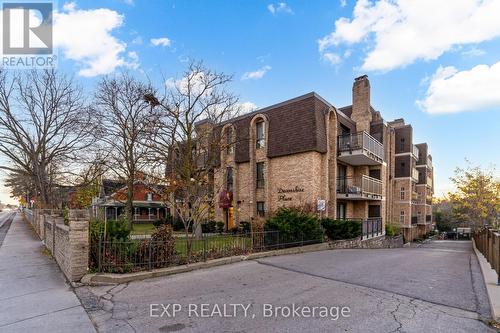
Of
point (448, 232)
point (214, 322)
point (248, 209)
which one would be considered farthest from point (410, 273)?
point (448, 232)

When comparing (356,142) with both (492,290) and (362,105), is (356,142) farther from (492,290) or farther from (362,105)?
(492,290)

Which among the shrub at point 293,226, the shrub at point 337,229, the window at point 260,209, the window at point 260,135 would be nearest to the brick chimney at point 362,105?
the window at point 260,135

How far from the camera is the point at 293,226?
13.4 metres

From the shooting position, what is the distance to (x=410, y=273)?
337 inches

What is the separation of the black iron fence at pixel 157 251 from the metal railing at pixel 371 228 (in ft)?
32.0

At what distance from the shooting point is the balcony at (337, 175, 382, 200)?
1969 cm

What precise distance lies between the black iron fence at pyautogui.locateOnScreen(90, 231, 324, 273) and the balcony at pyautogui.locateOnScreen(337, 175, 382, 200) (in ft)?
34.3

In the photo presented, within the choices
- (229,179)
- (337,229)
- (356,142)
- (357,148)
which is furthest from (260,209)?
(356,142)

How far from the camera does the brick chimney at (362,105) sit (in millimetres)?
23422

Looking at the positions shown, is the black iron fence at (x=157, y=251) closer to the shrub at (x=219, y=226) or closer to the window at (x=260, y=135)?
Answer: the window at (x=260, y=135)

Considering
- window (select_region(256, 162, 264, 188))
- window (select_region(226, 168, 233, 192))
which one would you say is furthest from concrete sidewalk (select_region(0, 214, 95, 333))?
window (select_region(226, 168, 233, 192))

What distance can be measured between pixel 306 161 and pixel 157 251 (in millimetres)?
11873

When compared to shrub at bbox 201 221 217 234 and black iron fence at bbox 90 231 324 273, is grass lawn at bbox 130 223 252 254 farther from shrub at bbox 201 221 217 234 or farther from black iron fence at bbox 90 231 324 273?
shrub at bbox 201 221 217 234

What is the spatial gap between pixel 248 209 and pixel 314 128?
25.9 feet
